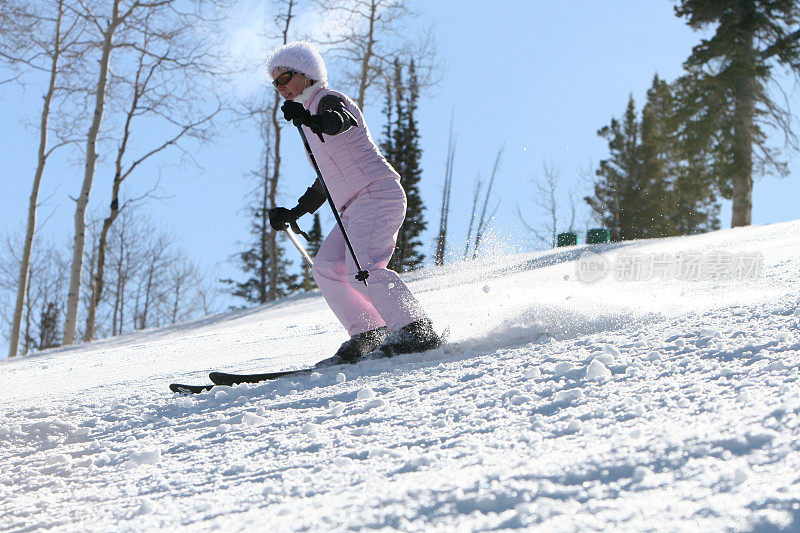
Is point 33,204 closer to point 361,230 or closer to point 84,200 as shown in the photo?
point 84,200

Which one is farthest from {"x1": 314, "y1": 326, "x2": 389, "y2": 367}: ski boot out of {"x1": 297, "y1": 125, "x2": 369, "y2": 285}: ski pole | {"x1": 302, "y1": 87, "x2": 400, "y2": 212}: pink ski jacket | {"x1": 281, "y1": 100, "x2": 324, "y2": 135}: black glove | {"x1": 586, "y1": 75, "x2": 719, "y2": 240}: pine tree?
{"x1": 586, "y1": 75, "x2": 719, "y2": 240}: pine tree

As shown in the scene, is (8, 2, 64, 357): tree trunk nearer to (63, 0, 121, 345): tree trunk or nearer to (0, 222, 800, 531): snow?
(63, 0, 121, 345): tree trunk

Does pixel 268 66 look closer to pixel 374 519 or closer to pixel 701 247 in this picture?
pixel 374 519

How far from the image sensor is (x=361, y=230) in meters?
3.70

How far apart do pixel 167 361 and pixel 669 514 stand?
462 cm

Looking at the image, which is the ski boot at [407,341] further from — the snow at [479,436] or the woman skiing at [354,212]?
the snow at [479,436]

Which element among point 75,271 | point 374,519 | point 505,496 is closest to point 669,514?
point 505,496

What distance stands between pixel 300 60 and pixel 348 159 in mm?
590

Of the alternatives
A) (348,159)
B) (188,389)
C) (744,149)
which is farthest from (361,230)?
(744,149)

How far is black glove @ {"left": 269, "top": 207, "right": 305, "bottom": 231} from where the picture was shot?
4070 mm

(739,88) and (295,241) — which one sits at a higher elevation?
(739,88)

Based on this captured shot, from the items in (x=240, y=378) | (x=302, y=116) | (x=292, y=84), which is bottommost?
(x=240, y=378)

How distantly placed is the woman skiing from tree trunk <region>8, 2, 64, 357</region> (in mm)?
12071

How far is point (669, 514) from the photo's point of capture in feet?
4.68
